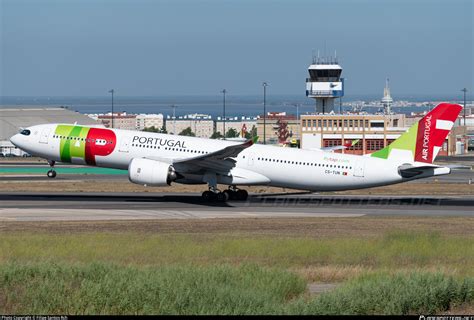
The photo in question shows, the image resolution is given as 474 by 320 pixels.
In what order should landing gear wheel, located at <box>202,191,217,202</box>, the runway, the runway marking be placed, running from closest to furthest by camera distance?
the runway marking
the runway
landing gear wheel, located at <box>202,191,217,202</box>

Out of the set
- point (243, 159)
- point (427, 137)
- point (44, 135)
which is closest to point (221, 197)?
point (243, 159)

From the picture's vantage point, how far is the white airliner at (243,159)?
51.3 meters

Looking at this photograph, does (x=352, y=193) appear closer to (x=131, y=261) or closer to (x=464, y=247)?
(x=464, y=247)

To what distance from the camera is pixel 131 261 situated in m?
30.8

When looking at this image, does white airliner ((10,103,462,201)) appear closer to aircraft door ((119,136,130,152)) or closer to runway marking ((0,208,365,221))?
aircraft door ((119,136,130,152))

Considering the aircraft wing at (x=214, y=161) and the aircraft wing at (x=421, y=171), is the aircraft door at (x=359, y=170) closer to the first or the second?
the aircraft wing at (x=421, y=171)

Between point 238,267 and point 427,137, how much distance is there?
87.4 ft

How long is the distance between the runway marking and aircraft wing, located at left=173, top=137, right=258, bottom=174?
4.27 m

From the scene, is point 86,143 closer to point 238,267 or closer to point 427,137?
point 427,137

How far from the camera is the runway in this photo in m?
45.9

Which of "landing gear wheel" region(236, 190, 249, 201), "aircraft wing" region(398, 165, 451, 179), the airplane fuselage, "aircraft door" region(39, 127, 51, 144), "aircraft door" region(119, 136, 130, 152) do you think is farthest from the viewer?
"aircraft door" region(39, 127, 51, 144)

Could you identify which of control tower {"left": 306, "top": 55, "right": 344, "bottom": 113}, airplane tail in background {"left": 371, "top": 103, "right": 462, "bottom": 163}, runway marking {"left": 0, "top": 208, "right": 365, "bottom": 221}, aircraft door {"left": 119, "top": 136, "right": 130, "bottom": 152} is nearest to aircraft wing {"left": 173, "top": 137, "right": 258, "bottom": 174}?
aircraft door {"left": 119, "top": 136, "right": 130, "bottom": 152}

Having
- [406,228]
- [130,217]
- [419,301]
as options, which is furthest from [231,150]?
[419,301]

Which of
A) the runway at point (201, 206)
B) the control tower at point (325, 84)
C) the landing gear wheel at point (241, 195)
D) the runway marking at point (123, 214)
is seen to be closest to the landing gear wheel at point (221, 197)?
the runway at point (201, 206)
